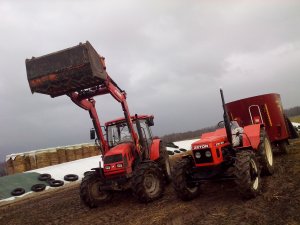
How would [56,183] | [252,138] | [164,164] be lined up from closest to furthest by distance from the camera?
[252,138] → [164,164] → [56,183]

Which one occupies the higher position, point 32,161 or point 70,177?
point 32,161

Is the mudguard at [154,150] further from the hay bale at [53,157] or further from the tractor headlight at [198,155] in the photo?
the hay bale at [53,157]

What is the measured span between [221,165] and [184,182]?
3.34 ft

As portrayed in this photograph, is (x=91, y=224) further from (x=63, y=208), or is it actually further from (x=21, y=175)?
(x=21, y=175)

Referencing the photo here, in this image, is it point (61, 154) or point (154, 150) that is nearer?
point (154, 150)

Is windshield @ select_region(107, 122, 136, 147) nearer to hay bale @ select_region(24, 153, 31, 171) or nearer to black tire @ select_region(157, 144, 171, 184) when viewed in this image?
black tire @ select_region(157, 144, 171, 184)

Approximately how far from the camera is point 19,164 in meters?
20.0

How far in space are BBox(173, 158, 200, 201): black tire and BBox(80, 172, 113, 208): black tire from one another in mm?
2451

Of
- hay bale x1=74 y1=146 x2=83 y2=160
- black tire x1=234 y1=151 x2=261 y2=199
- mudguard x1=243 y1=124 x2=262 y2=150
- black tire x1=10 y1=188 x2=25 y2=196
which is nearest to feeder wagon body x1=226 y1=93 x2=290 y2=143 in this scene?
mudguard x1=243 y1=124 x2=262 y2=150

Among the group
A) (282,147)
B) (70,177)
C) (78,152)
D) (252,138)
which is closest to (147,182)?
(252,138)

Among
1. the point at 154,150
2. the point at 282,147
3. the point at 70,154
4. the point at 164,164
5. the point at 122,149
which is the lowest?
the point at 282,147

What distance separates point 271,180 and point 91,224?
4.84 metres

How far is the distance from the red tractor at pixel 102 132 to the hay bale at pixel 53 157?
12149 mm

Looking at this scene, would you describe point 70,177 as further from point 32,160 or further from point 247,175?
point 247,175
